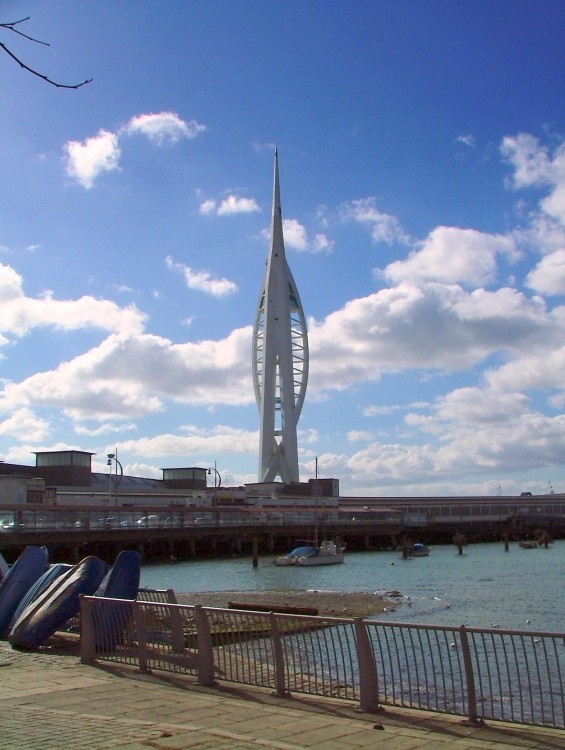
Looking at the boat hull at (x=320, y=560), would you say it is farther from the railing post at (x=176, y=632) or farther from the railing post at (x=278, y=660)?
the railing post at (x=278, y=660)

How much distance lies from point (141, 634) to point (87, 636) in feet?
4.11

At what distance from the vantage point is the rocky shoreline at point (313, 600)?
111 feet

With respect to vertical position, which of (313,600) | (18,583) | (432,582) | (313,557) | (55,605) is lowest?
(432,582)

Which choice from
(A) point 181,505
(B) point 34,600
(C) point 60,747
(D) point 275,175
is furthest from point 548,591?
(D) point 275,175

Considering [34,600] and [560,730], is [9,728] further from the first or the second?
[34,600]

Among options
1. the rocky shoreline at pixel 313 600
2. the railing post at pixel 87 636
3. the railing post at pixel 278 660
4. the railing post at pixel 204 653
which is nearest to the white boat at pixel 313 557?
the rocky shoreline at pixel 313 600

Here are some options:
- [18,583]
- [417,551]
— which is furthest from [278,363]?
[18,583]

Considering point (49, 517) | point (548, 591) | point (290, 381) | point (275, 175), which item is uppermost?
point (275, 175)

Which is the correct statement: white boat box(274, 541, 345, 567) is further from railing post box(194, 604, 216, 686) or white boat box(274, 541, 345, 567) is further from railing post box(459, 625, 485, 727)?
railing post box(459, 625, 485, 727)

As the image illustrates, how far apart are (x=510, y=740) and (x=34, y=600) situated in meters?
10.2

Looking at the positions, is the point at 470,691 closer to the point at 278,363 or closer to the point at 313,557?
the point at 313,557

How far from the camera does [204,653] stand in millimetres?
11523

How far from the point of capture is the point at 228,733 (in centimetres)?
835

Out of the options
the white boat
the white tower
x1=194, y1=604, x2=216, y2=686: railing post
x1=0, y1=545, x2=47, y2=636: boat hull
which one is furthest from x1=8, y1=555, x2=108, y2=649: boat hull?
the white tower
